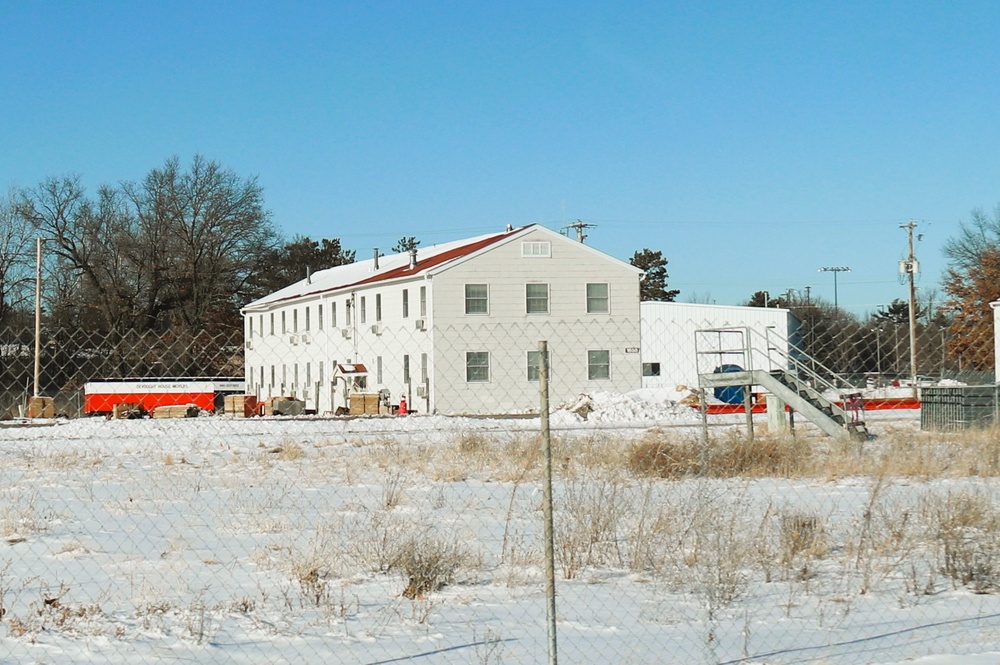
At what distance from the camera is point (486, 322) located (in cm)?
4481

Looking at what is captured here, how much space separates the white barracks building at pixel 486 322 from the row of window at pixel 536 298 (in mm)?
43

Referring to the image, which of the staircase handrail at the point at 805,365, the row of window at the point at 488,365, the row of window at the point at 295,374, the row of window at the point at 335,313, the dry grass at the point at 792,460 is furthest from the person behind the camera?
the row of window at the point at 335,313

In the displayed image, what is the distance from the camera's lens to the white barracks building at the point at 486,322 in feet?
138

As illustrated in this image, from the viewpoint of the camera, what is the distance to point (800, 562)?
9.33m

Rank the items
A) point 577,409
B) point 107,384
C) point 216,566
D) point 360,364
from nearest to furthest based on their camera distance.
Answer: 1. point 216,566
2. point 577,409
3. point 360,364
4. point 107,384

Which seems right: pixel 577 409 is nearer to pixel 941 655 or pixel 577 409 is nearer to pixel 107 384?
pixel 107 384

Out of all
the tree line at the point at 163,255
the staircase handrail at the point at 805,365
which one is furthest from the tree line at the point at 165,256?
the staircase handrail at the point at 805,365

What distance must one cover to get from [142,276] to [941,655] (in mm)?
72437

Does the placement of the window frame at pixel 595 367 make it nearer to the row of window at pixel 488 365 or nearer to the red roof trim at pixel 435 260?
the row of window at pixel 488 365

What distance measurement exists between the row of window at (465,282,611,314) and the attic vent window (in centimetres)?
128

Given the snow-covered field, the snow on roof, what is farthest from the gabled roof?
the snow-covered field

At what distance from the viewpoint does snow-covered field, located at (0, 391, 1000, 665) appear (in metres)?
7.21

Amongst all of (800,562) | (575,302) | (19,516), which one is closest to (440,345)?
(575,302)

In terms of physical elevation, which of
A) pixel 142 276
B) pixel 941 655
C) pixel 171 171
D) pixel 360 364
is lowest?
pixel 941 655
